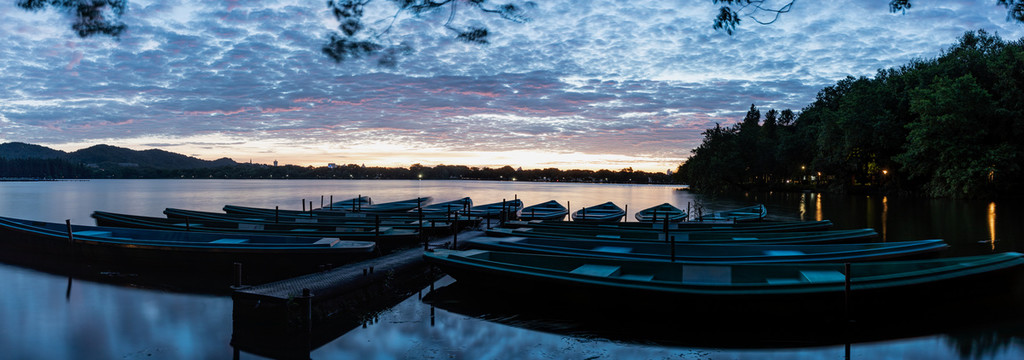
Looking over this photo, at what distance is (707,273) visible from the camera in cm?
1012

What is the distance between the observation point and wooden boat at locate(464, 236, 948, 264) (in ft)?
36.2

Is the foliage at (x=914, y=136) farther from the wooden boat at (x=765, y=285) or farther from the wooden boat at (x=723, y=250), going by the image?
the wooden boat at (x=765, y=285)

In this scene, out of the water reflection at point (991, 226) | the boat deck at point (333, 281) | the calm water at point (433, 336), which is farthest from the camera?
the water reflection at point (991, 226)

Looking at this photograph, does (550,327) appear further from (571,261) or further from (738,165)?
(738,165)

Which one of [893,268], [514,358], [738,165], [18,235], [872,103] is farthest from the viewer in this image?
[738,165]

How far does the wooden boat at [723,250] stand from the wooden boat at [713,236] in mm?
776

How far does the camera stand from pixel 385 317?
10.1m

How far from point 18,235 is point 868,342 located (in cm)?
2498

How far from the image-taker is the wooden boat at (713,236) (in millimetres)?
14172

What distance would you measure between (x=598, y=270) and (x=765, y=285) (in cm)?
324

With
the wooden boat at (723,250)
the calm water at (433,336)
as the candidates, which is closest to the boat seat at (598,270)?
the wooden boat at (723,250)

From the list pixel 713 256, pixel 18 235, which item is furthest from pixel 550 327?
pixel 18 235

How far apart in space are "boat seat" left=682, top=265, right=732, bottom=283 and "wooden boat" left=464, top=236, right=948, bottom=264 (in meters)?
0.51

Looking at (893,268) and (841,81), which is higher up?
(841,81)
